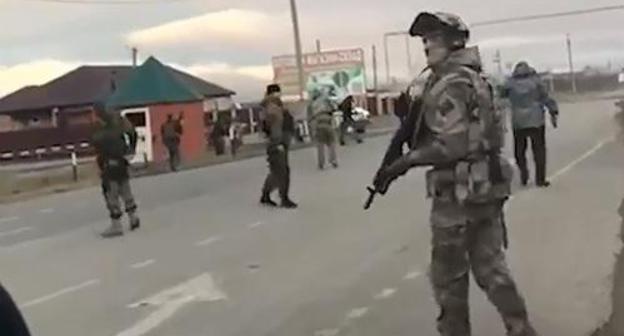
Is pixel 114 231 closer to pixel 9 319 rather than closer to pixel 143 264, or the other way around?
pixel 143 264

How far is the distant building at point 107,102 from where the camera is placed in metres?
44.3

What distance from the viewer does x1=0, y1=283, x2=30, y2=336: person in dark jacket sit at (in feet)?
8.53

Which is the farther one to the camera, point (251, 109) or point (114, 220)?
point (251, 109)

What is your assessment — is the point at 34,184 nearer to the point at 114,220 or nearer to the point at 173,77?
the point at 173,77

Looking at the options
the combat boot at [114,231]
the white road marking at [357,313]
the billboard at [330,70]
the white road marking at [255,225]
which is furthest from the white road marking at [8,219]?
the billboard at [330,70]

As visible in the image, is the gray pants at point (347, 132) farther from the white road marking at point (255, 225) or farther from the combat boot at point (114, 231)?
the combat boot at point (114, 231)

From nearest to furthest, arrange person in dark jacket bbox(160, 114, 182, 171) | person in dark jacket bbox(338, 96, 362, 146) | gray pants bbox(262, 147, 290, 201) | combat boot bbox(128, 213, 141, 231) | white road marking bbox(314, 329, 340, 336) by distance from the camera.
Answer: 1. white road marking bbox(314, 329, 340, 336)
2. combat boot bbox(128, 213, 141, 231)
3. gray pants bbox(262, 147, 290, 201)
4. person in dark jacket bbox(160, 114, 182, 171)
5. person in dark jacket bbox(338, 96, 362, 146)

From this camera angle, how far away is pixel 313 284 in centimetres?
1048

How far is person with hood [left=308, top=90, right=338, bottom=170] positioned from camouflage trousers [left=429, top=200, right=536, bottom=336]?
2027 cm

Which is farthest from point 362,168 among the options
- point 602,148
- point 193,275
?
point 193,275

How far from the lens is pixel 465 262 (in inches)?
264

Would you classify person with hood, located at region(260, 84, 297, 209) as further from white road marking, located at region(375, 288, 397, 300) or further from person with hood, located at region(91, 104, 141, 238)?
white road marking, located at region(375, 288, 397, 300)

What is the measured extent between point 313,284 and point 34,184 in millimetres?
27795

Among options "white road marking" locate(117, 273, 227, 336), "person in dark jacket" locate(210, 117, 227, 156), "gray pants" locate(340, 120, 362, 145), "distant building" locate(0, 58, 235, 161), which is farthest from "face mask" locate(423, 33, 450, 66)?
"person in dark jacket" locate(210, 117, 227, 156)
